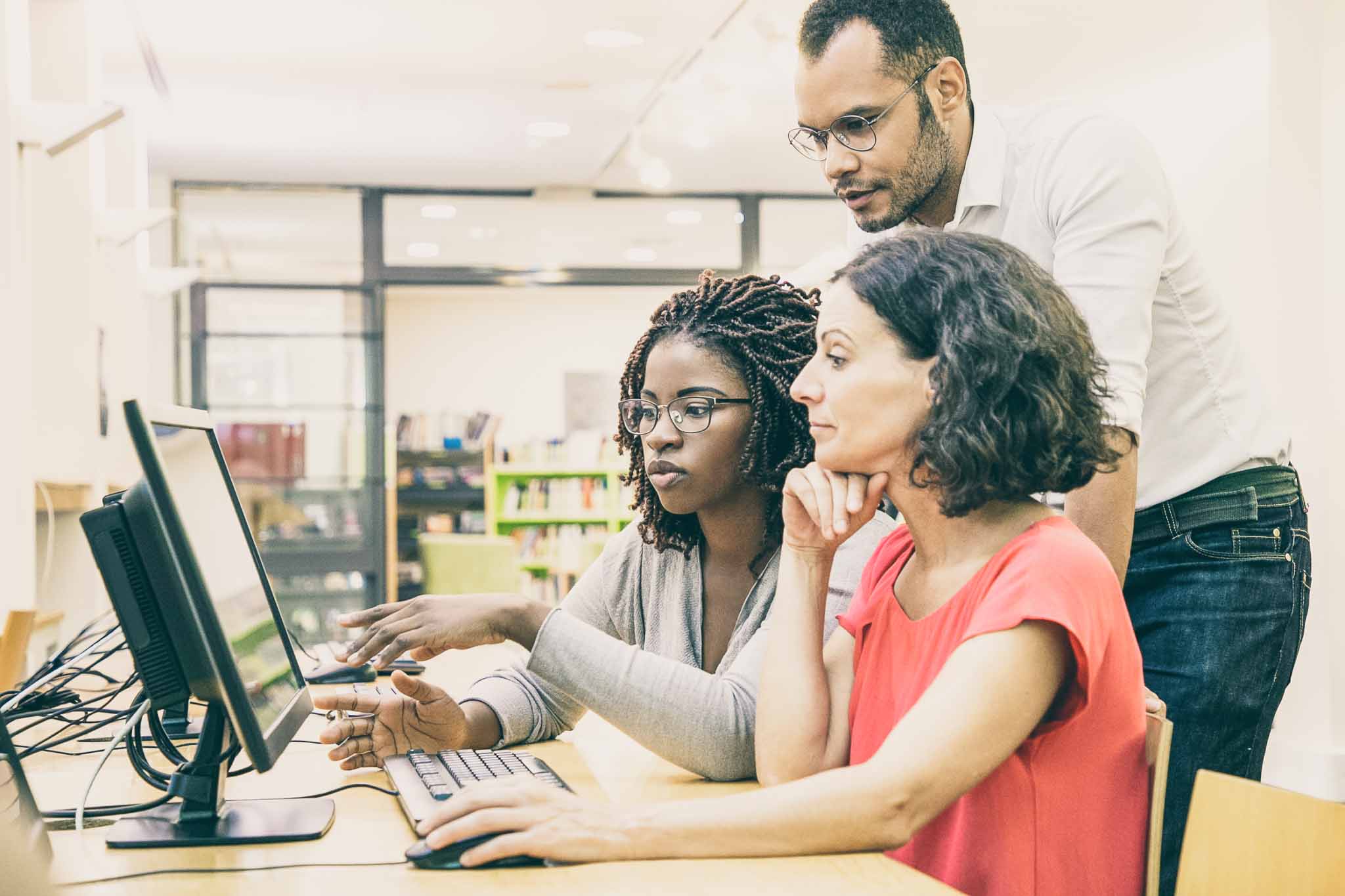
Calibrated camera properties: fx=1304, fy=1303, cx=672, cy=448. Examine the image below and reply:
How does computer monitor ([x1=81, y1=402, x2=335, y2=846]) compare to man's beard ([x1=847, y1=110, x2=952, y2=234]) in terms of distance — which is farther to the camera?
man's beard ([x1=847, y1=110, x2=952, y2=234])

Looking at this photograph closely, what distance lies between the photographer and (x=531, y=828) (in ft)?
3.14

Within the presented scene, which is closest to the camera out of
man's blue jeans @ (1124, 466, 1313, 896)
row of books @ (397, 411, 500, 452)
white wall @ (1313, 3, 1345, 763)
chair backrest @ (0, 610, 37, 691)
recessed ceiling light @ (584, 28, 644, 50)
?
man's blue jeans @ (1124, 466, 1313, 896)

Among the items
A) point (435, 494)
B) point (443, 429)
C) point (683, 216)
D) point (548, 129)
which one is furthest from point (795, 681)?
point (443, 429)

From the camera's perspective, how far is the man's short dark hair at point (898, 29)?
163 cm

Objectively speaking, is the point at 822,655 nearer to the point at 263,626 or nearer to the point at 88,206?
the point at 263,626

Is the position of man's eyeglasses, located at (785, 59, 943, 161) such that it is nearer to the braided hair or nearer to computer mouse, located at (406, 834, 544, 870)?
the braided hair

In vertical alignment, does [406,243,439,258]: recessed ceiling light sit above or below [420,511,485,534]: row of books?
above

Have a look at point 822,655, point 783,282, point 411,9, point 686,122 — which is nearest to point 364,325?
point 686,122

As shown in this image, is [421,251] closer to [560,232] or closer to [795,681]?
[560,232]

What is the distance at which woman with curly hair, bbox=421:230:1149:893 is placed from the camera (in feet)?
3.21

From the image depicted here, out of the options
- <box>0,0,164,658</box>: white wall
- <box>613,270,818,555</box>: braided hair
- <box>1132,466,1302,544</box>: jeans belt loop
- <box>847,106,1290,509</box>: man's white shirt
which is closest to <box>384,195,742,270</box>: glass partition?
<box>0,0,164,658</box>: white wall

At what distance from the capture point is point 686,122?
6453 millimetres

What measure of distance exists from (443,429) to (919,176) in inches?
309

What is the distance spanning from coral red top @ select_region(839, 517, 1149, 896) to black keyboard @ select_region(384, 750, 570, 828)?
1.27ft
